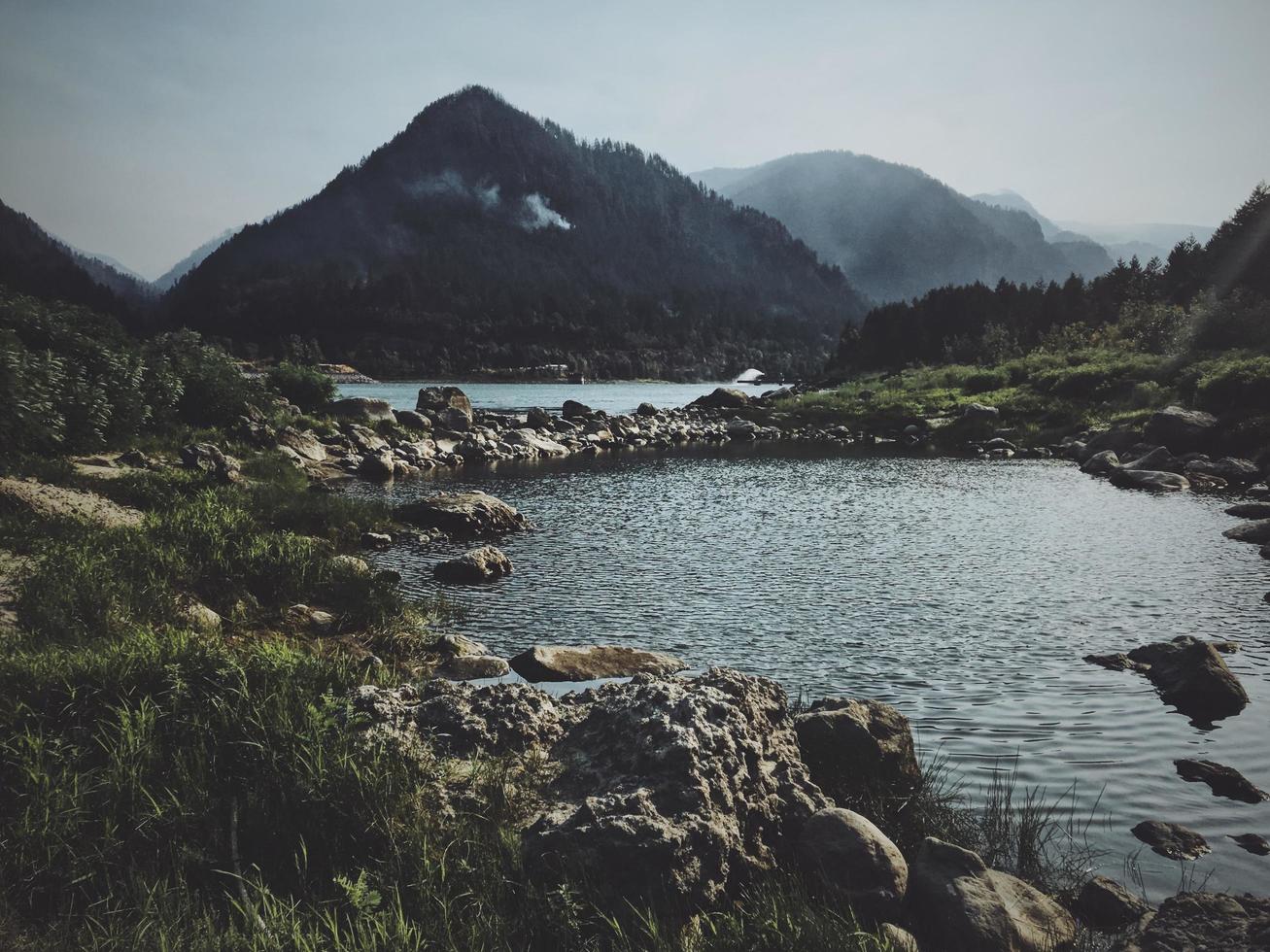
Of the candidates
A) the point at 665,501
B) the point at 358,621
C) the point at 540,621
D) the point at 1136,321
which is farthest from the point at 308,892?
the point at 1136,321

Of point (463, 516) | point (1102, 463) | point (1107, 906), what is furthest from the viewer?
point (1102, 463)

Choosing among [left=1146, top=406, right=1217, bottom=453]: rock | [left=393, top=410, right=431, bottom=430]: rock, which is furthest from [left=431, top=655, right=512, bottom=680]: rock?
[left=1146, top=406, right=1217, bottom=453]: rock

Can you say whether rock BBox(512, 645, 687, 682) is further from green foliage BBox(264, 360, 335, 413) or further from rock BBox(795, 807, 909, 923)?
green foliage BBox(264, 360, 335, 413)

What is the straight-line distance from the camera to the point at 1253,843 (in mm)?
6703

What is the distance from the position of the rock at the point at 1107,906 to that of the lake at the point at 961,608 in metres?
0.63

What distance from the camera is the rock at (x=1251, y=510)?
78.5ft

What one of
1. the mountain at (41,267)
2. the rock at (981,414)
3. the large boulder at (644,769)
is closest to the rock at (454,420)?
the rock at (981,414)

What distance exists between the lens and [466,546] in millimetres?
19562

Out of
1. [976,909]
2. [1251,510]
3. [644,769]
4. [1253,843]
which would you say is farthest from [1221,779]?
[1251,510]

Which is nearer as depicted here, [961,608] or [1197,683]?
[1197,683]

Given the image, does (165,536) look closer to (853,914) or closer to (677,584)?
(677,584)

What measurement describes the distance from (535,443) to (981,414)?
1422 inches

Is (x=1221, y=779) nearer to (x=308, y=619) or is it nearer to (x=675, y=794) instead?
(x=675, y=794)

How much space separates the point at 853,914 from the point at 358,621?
32.1 feet
